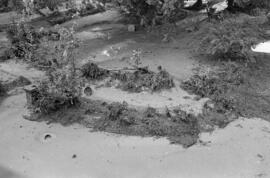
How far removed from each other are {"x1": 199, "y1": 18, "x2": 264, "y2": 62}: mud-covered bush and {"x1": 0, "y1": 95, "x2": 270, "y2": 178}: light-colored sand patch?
1.39 m

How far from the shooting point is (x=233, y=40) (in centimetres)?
494

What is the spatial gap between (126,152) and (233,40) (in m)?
2.40

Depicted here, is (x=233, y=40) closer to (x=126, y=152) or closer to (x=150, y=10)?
(x=150, y=10)

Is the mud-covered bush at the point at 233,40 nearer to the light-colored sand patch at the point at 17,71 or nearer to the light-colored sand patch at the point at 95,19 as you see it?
the light-colored sand patch at the point at 17,71

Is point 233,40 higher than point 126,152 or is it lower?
higher

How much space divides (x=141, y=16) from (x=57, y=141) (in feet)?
11.2

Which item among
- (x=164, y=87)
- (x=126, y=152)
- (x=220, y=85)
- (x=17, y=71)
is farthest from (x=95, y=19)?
(x=126, y=152)

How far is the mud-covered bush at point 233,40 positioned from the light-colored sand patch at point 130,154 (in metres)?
1.39

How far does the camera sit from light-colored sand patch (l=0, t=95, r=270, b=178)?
3.36m

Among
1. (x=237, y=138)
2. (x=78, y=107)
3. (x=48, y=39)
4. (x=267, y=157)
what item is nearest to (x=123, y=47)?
(x=48, y=39)

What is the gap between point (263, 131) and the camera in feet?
12.5

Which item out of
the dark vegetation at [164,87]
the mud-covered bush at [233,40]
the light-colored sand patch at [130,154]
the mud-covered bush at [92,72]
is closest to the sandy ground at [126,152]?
the light-colored sand patch at [130,154]

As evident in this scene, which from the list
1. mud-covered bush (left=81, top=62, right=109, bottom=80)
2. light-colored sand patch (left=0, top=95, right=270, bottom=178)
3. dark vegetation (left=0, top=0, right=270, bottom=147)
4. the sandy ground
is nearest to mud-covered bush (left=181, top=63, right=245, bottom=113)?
dark vegetation (left=0, top=0, right=270, bottom=147)

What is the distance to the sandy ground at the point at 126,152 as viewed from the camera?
133 inches
